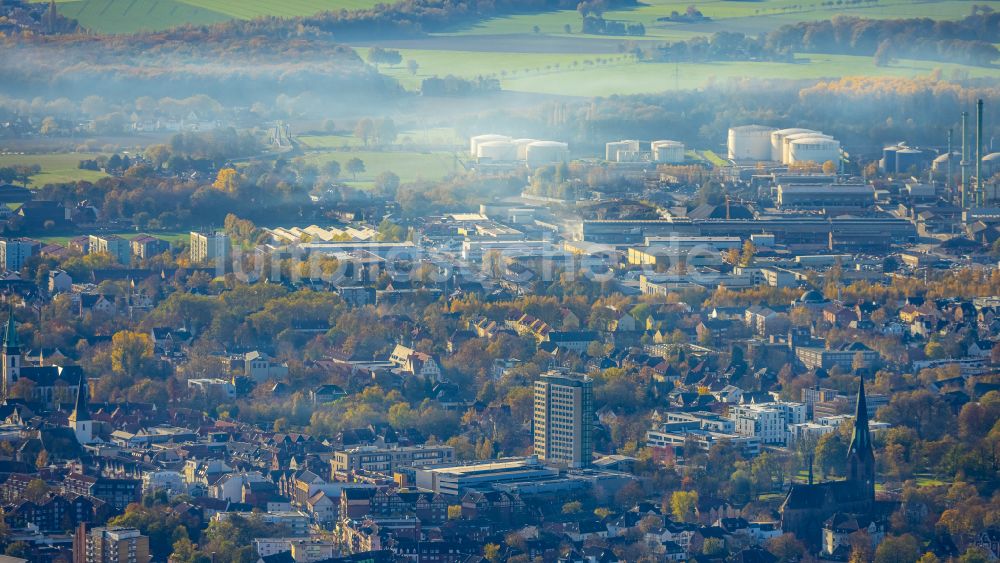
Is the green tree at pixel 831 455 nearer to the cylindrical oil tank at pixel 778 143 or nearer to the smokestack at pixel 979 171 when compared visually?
the smokestack at pixel 979 171

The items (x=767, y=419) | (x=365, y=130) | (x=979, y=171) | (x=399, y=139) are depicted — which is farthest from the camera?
(x=399, y=139)

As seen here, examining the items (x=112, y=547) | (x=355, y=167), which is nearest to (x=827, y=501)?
(x=112, y=547)

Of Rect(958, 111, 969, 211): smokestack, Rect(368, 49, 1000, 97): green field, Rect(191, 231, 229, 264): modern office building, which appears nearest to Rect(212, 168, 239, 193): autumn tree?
Rect(191, 231, 229, 264): modern office building

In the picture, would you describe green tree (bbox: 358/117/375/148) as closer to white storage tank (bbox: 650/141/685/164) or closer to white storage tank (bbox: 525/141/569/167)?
white storage tank (bbox: 525/141/569/167)

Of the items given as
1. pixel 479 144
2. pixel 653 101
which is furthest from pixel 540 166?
pixel 653 101

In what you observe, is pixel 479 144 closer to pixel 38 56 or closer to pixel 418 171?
pixel 418 171

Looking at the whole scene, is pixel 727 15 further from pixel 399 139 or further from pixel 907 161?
pixel 907 161
